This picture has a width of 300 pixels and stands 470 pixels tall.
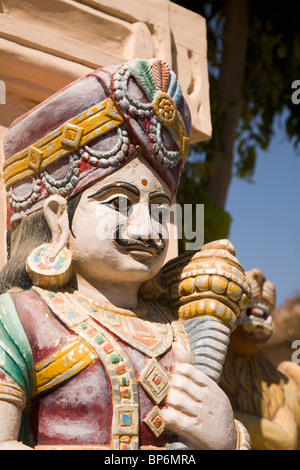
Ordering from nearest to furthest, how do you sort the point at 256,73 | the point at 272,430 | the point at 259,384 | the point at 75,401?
the point at 75,401 < the point at 272,430 < the point at 259,384 < the point at 256,73

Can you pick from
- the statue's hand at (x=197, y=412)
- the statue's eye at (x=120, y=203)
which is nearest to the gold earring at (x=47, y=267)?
the statue's eye at (x=120, y=203)

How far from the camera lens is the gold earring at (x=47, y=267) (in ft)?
8.38

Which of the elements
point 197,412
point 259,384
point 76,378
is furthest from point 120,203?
point 259,384

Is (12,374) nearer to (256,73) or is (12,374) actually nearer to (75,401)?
(75,401)

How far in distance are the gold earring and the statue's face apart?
0.07 metres

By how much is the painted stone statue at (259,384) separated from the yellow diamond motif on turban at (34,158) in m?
1.66

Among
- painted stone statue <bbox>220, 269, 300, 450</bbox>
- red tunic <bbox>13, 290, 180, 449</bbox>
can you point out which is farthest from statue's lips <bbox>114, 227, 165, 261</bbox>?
painted stone statue <bbox>220, 269, 300, 450</bbox>

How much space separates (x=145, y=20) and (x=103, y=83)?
113 centimetres

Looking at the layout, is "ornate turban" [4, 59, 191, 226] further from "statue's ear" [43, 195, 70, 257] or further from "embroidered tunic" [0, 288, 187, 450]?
"embroidered tunic" [0, 288, 187, 450]

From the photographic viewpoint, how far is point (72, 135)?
8.57 ft

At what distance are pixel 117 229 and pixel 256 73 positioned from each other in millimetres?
5579

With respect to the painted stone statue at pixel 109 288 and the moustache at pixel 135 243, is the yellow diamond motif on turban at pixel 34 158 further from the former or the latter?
the moustache at pixel 135 243

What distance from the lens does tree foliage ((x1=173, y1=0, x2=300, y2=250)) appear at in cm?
737
